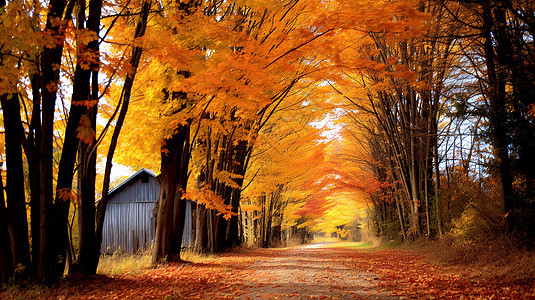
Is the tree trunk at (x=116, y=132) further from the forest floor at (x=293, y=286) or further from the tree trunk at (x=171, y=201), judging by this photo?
the tree trunk at (x=171, y=201)

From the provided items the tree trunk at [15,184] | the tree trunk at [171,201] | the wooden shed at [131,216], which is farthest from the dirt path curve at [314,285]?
the wooden shed at [131,216]

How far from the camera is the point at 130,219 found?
69.4ft

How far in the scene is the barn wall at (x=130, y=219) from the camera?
68.9ft

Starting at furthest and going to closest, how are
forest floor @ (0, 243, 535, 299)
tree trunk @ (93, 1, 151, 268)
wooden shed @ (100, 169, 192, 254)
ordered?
wooden shed @ (100, 169, 192, 254) < tree trunk @ (93, 1, 151, 268) < forest floor @ (0, 243, 535, 299)

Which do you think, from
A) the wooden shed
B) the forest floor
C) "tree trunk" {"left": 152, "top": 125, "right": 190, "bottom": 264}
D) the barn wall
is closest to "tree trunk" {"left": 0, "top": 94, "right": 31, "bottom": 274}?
the forest floor

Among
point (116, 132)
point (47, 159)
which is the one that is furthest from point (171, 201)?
point (47, 159)

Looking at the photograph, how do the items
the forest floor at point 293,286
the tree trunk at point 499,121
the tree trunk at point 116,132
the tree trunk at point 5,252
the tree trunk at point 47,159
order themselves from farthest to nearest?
1. the tree trunk at point 499,121
2. the tree trunk at point 116,132
3. the tree trunk at point 47,159
4. the tree trunk at point 5,252
5. the forest floor at point 293,286

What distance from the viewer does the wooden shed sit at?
21016mm

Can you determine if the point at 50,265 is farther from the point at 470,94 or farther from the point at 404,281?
the point at 470,94

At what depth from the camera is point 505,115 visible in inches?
300

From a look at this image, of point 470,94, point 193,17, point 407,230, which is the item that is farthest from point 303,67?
point 407,230

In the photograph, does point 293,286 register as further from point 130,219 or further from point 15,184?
point 130,219

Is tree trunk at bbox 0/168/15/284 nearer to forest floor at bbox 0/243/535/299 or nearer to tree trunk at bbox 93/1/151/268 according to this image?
forest floor at bbox 0/243/535/299

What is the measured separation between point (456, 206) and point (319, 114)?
734 centimetres
